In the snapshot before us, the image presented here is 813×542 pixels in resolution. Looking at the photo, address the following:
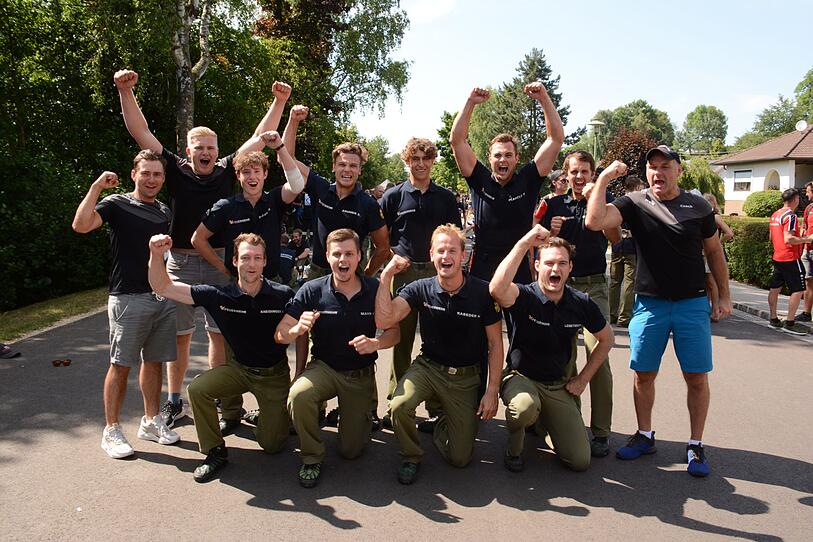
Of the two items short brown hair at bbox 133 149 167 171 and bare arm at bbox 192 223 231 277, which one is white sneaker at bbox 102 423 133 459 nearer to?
bare arm at bbox 192 223 231 277

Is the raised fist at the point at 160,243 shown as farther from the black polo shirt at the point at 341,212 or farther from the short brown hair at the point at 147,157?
the black polo shirt at the point at 341,212

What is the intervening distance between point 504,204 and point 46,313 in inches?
299

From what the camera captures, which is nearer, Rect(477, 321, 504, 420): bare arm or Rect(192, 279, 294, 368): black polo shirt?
Rect(477, 321, 504, 420): bare arm

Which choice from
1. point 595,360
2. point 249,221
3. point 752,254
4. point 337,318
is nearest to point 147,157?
point 249,221

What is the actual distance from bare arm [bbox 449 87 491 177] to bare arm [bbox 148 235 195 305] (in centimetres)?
222

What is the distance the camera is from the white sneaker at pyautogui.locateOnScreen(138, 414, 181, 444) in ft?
15.2

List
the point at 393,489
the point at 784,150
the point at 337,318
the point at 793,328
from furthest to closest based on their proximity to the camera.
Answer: the point at 784,150, the point at 793,328, the point at 337,318, the point at 393,489

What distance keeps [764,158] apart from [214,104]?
36.1 metres

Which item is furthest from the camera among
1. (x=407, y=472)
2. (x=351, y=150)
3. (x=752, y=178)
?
(x=752, y=178)

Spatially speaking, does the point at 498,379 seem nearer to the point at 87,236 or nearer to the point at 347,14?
the point at 87,236

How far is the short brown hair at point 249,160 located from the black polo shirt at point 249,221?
0.85ft

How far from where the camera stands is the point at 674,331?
4375 mm

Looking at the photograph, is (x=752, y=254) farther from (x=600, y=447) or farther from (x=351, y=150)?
(x=351, y=150)

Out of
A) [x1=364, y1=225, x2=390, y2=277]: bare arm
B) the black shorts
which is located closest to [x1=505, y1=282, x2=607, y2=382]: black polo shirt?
[x1=364, y1=225, x2=390, y2=277]: bare arm
